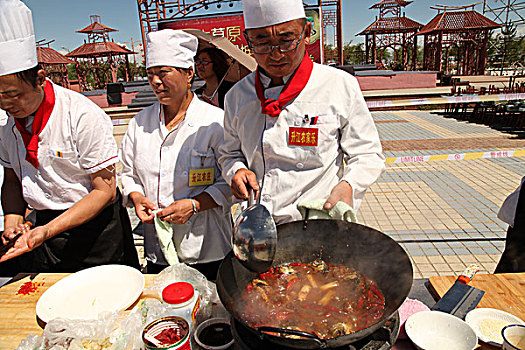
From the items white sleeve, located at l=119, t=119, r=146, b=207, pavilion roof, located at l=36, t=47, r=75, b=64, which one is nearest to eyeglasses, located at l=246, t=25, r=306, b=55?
white sleeve, located at l=119, t=119, r=146, b=207

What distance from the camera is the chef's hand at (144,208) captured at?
1921 millimetres

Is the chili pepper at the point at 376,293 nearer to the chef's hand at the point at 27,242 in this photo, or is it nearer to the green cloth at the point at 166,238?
the green cloth at the point at 166,238

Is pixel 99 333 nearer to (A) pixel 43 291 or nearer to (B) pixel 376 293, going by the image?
(A) pixel 43 291

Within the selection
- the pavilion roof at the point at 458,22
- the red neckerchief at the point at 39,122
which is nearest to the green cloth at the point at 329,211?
the red neckerchief at the point at 39,122

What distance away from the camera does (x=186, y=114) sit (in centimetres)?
211

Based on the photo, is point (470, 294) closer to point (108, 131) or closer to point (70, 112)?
point (108, 131)

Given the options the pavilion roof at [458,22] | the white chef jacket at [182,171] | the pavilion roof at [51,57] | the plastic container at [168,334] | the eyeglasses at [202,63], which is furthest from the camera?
the pavilion roof at [458,22]

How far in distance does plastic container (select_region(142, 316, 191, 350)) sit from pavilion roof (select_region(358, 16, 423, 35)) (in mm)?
24822

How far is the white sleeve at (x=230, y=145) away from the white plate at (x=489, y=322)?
1.29 meters

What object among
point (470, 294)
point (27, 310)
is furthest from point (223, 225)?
point (470, 294)

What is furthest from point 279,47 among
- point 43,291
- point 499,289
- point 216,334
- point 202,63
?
point 202,63

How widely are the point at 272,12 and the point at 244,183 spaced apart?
0.83 metres

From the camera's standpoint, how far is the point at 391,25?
882 inches

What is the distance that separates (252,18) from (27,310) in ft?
5.72
